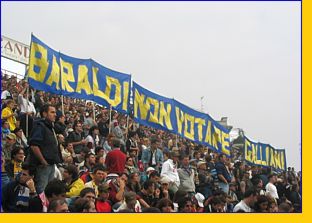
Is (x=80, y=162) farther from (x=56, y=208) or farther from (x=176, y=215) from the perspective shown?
(x=176, y=215)

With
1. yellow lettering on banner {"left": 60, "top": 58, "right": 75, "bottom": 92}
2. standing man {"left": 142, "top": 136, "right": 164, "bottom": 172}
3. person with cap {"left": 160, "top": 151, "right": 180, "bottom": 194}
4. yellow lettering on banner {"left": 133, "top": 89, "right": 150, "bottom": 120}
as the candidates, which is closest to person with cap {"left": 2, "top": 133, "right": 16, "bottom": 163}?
yellow lettering on banner {"left": 60, "top": 58, "right": 75, "bottom": 92}

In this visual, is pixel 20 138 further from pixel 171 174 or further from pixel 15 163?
pixel 171 174

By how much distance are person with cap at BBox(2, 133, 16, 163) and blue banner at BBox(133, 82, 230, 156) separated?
497cm

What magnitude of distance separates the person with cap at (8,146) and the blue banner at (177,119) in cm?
497

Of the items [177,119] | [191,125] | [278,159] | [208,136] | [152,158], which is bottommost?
[152,158]

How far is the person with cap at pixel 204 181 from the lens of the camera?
35.7 ft

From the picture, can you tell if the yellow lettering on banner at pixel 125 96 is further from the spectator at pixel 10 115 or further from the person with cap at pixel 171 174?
the spectator at pixel 10 115

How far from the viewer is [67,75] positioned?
1211 cm

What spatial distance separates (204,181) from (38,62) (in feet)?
14.4

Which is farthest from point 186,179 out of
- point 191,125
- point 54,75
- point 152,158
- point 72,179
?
point 191,125

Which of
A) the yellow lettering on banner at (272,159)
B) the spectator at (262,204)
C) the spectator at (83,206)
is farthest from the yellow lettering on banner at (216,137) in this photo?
the spectator at (83,206)

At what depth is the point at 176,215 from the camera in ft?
13.6

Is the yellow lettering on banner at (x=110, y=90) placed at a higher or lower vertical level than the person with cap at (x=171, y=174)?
higher

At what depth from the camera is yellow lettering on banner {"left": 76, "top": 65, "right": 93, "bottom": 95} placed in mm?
12398
